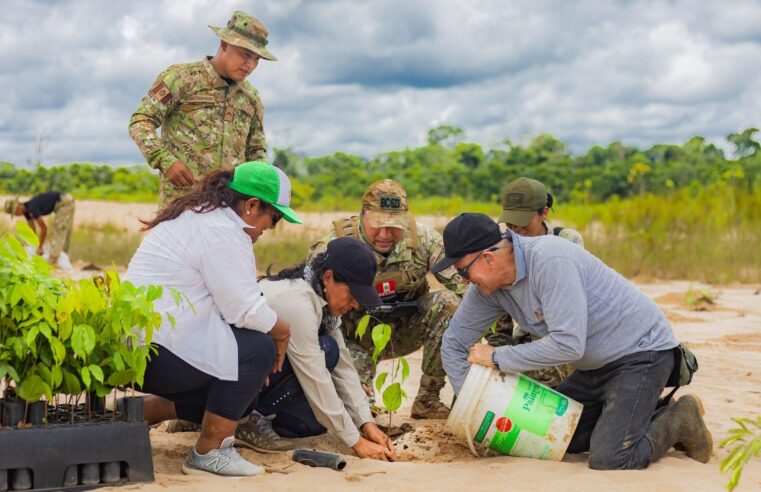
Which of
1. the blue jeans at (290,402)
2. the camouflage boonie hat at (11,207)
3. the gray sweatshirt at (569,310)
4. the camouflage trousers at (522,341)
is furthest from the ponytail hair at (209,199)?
the camouflage boonie hat at (11,207)

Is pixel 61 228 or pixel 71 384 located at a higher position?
pixel 61 228

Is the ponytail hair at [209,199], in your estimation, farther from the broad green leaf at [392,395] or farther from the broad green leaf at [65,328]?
the broad green leaf at [392,395]

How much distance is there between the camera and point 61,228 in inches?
531

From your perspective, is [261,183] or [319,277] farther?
[319,277]

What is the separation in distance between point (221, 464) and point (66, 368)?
2.51ft

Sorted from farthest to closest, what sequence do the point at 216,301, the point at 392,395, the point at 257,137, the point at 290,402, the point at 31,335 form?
the point at 257,137
the point at 290,402
the point at 392,395
the point at 216,301
the point at 31,335

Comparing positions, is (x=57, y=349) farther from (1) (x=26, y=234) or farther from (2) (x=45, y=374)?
(1) (x=26, y=234)

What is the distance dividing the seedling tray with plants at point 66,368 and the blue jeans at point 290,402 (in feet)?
3.06

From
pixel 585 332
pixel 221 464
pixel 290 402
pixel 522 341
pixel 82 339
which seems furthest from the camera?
pixel 522 341

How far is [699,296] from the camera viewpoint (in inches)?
416

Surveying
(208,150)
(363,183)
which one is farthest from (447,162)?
(208,150)

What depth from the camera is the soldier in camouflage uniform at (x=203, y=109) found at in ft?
17.8

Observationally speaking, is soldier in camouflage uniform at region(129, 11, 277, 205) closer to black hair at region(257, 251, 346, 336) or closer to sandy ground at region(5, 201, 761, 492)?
black hair at region(257, 251, 346, 336)

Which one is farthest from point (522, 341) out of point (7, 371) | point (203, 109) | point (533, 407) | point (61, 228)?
point (61, 228)
